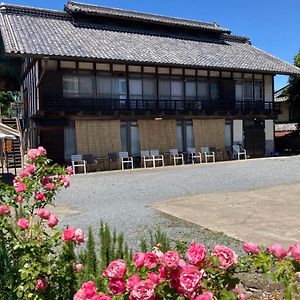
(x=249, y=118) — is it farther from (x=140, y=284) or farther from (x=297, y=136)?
(x=140, y=284)

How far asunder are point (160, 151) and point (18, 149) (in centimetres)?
797

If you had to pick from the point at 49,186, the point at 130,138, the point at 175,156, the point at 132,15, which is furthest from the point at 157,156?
the point at 49,186

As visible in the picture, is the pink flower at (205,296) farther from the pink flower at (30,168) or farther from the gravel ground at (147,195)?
the gravel ground at (147,195)

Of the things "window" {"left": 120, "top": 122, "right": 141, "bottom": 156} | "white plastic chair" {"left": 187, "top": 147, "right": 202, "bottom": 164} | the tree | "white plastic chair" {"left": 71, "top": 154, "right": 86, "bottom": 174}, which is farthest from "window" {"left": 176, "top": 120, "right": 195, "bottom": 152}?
the tree

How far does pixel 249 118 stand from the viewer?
922 inches

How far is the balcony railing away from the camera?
18141mm

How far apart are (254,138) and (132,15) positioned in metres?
11.2

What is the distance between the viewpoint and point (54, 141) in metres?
18.2

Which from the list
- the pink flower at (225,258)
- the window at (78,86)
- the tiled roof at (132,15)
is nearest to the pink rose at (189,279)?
the pink flower at (225,258)

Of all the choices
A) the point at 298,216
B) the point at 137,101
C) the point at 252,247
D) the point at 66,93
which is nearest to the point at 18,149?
the point at 66,93

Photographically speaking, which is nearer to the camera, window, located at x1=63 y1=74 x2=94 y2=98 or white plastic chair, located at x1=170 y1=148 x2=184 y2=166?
window, located at x1=63 y1=74 x2=94 y2=98

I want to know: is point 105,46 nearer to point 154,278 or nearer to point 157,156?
point 157,156

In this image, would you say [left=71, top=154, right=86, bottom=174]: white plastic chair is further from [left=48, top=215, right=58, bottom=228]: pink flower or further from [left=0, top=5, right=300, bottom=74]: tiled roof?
[left=48, top=215, right=58, bottom=228]: pink flower

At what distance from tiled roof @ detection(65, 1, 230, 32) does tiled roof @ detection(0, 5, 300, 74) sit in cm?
86
